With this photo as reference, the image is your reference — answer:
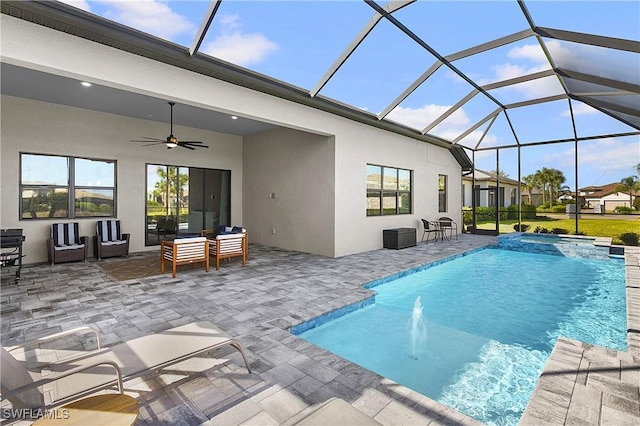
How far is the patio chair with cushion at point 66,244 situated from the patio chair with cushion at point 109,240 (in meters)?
0.31

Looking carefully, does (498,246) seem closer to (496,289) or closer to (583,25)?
(496,289)

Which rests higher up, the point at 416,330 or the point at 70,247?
the point at 70,247

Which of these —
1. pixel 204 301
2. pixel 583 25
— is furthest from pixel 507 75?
pixel 204 301

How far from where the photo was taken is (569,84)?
26.2ft

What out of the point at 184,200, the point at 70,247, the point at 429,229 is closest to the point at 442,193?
the point at 429,229

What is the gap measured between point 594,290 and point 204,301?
7219 mm

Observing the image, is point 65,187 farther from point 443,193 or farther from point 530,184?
point 530,184

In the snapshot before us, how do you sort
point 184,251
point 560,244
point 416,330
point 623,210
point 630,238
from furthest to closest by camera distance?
point 623,210, point 630,238, point 560,244, point 184,251, point 416,330

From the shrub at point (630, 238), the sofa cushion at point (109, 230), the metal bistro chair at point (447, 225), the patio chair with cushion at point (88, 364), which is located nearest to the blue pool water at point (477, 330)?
the patio chair with cushion at point (88, 364)

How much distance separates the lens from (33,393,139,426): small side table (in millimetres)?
1477

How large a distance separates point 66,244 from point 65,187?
1.49 metres

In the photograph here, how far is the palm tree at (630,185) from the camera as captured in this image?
36.0 feet

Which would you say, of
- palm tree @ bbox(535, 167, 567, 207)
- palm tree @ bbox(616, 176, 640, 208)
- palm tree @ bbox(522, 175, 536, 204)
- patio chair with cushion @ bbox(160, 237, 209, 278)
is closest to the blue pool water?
patio chair with cushion @ bbox(160, 237, 209, 278)

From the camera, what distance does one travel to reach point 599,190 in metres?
11.7
